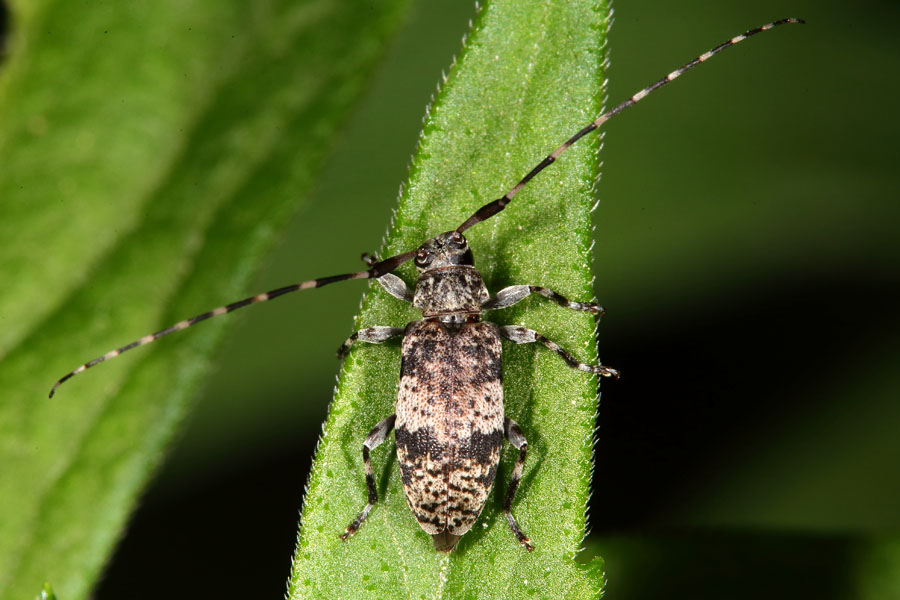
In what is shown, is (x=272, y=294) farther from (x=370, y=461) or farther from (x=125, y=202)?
(x=125, y=202)

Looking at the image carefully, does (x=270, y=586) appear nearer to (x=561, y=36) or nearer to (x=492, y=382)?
(x=492, y=382)

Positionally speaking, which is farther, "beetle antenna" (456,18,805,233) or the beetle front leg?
the beetle front leg

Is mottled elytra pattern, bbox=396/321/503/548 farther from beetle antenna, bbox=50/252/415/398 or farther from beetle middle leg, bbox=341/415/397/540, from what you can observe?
beetle antenna, bbox=50/252/415/398

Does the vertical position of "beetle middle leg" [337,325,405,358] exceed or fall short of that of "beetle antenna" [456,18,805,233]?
it falls short

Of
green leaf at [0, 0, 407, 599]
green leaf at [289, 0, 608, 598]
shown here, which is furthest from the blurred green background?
green leaf at [289, 0, 608, 598]

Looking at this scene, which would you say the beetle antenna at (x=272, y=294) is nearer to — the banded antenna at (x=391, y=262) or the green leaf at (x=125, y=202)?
the banded antenna at (x=391, y=262)

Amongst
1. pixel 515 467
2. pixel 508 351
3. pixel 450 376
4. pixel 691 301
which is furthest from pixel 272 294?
pixel 691 301

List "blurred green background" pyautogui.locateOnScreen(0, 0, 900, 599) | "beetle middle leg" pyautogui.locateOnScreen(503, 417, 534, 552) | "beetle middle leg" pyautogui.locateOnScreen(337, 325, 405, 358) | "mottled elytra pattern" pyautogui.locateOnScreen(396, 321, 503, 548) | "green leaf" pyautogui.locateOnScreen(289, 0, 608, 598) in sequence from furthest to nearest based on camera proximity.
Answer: "blurred green background" pyautogui.locateOnScreen(0, 0, 900, 599) < "beetle middle leg" pyautogui.locateOnScreen(337, 325, 405, 358) < "mottled elytra pattern" pyautogui.locateOnScreen(396, 321, 503, 548) < "beetle middle leg" pyautogui.locateOnScreen(503, 417, 534, 552) < "green leaf" pyautogui.locateOnScreen(289, 0, 608, 598)
